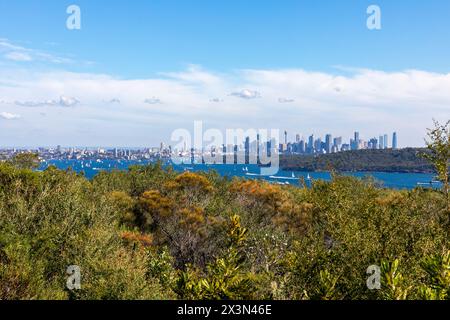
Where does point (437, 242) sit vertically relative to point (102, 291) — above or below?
above

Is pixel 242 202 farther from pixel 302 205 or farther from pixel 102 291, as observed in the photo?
pixel 102 291

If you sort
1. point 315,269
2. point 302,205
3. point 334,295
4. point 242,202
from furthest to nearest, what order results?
point 242,202, point 302,205, point 315,269, point 334,295
